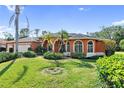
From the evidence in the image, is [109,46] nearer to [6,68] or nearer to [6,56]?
[6,68]

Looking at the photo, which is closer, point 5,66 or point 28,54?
point 5,66

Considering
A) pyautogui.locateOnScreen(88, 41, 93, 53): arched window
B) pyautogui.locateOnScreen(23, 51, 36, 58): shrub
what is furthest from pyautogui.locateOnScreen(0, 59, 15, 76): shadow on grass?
pyautogui.locateOnScreen(88, 41, 93, 53): arched window

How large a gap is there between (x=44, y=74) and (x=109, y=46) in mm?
3167

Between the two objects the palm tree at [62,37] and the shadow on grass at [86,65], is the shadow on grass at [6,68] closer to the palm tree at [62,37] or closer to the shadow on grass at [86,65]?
the palm tree at [62,37]

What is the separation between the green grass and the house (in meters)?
0.77

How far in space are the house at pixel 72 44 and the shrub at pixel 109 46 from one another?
0.59 m

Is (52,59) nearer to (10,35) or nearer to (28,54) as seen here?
(28,54)

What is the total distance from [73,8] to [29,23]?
6.61ft

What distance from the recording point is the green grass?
9.15m

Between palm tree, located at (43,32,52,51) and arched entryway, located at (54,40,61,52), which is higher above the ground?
palm tree, located at (43,32,52,51)

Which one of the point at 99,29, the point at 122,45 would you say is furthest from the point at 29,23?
the point at 122,45

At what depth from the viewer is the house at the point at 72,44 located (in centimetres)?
1284

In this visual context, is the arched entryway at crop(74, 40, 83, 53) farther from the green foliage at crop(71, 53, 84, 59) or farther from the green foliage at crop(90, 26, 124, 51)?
the green foliage at crop(90, 26, 124, 51)

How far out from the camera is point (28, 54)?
1256 centimetres
